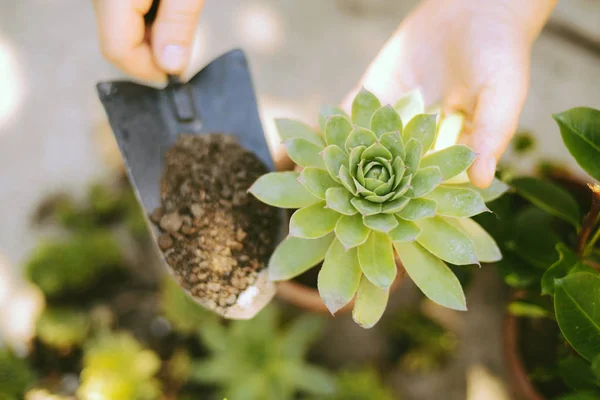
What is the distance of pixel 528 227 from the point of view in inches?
40.3

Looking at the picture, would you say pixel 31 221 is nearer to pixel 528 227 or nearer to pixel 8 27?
pixel 8 27

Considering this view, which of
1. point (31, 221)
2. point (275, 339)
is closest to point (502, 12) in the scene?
point (275, 339)

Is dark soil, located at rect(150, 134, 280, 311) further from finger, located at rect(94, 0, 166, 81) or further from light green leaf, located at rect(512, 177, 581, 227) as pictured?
light green leaf, located at rect(512, 177, 581, 227)

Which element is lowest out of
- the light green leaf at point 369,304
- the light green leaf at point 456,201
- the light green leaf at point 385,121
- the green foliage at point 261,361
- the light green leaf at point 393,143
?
the green foliage at point 261,361

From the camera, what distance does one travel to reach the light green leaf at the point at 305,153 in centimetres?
83

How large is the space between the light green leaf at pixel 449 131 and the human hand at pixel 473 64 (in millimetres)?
27

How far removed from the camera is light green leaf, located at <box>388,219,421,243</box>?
0.75 metres

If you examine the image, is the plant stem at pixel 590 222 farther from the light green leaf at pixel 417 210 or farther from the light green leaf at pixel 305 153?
the light green leaf at pixel 305 153

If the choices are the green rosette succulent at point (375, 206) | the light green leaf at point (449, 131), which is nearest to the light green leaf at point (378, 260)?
the green rosette succulent at point (375, 206)

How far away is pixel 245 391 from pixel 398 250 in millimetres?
561

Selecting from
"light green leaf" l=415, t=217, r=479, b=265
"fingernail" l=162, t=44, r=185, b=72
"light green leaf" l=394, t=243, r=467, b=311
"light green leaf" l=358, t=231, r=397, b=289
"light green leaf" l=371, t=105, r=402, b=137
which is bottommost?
"light green leaf" l=394, t=243, r=467, b=311

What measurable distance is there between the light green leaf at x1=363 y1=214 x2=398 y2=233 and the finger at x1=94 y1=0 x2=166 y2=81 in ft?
1.89

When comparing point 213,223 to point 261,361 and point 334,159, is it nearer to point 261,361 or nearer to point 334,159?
point 334,159

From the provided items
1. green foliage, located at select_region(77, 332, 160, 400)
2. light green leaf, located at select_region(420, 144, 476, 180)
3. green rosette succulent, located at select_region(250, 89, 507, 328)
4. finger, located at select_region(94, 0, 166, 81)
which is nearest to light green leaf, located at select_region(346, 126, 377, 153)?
green rosette succulent, located at select_region(250, 89, 507, 328)
